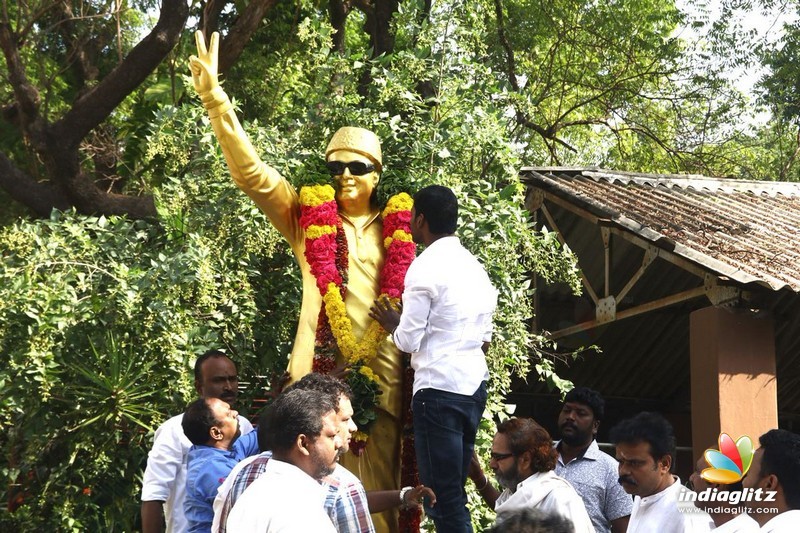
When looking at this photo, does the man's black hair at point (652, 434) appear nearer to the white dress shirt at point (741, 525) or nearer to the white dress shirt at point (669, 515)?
the white dress shirt at point (669, 515)

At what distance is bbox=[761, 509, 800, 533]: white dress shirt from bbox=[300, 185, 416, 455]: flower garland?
2782mm

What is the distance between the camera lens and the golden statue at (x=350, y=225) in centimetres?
660

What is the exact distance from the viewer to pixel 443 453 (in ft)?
18.5

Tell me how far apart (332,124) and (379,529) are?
11.5ft

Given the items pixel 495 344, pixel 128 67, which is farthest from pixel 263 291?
pixel 128 67

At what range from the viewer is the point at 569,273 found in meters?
9.31

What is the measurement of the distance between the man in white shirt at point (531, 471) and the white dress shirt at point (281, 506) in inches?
49.2

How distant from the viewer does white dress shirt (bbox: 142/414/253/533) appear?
18.4ft

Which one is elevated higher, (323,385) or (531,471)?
(323,385)

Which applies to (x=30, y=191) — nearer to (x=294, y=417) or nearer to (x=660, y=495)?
(x=660, y=495)

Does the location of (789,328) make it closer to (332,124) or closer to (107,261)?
(332,124)

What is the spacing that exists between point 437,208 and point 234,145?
1382 millimetres

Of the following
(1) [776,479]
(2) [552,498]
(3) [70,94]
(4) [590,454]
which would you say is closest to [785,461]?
(1) [776,479]

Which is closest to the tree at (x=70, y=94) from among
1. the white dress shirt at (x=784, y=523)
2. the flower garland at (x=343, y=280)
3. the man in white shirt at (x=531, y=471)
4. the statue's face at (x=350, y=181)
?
the statue's face at (x=350, y=181)
